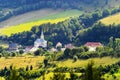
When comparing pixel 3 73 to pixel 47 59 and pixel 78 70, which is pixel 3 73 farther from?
pixel 78 70

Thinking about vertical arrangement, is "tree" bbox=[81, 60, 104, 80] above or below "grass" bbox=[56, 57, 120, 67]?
above

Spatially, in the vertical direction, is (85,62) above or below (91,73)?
below

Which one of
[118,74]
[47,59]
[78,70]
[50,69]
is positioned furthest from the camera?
[47,59]

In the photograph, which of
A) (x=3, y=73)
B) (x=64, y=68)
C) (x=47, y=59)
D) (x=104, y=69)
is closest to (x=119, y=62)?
(x=104, y=69)

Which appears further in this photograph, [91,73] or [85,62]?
[85,62]

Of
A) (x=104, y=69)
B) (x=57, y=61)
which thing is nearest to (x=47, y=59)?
(x=57, y=61)

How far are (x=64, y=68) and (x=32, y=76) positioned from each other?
47.9ft

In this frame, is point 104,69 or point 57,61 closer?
point 104,69

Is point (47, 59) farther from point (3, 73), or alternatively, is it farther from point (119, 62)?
point (119, 62)

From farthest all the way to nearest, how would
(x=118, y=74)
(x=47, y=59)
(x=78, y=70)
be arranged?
(x=47, y=59), (x=78, y=70), (x=118, y=74)

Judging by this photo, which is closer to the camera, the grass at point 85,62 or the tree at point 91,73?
the tree at point 91,73

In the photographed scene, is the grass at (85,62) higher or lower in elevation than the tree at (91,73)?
lower

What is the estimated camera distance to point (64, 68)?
180m

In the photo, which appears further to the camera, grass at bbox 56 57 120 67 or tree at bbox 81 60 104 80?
grass at bbox 56 57 120 67
